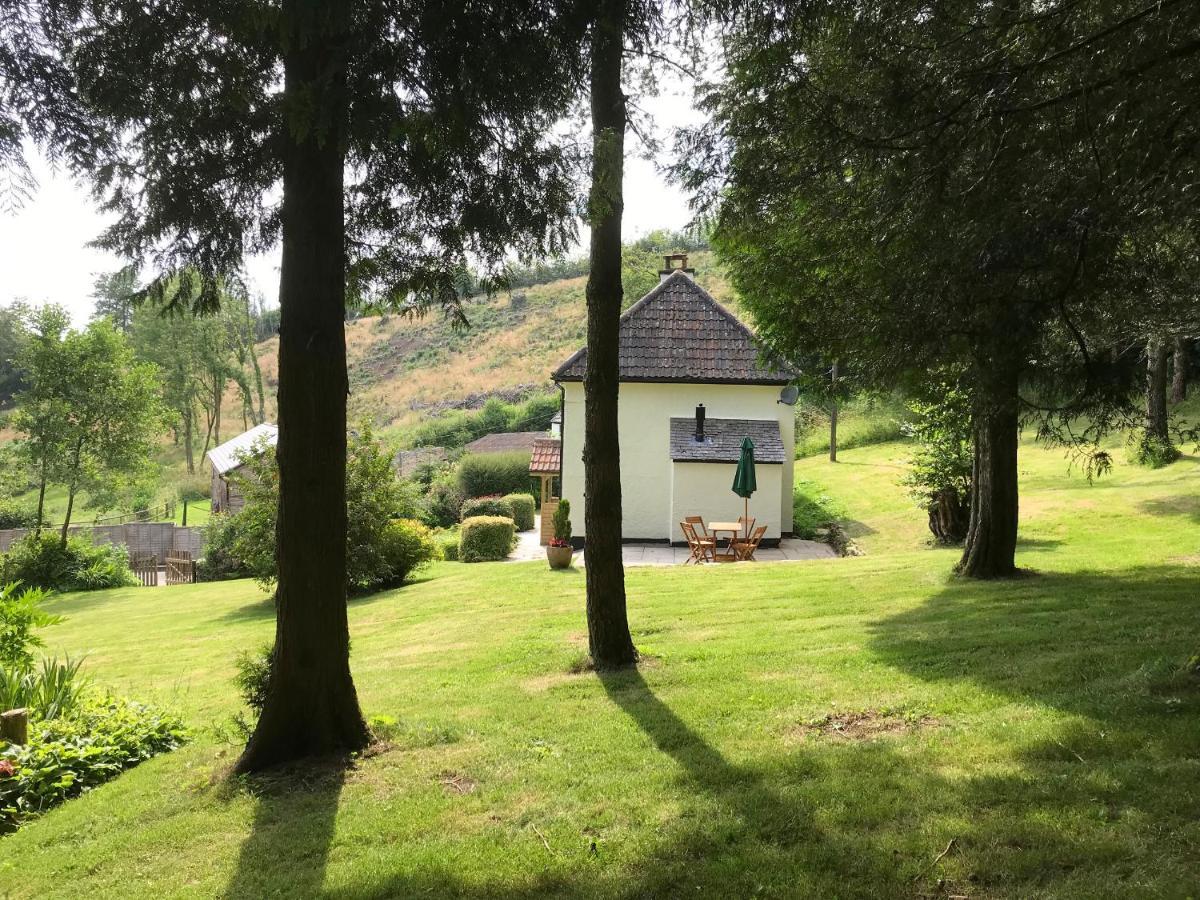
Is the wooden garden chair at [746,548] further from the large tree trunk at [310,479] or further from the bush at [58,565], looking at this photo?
the bush at [58,565]

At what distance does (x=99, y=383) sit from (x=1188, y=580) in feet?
Result: 97.9

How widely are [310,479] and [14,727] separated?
10.1 feet

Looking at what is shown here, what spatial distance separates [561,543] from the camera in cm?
1647

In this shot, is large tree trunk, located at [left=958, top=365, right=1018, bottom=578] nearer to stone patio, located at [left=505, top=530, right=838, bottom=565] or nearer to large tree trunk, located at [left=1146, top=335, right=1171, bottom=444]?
large tree trunk, located at [left=1146, top=335, right=1171, bottom=444]

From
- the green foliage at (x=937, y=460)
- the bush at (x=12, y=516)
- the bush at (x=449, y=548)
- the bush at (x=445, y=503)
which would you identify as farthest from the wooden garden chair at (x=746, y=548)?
the bush at (x=12, y=516)

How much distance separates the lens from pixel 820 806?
414 cm

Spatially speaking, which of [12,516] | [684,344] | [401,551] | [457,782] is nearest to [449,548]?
[401,551]

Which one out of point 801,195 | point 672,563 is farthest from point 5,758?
point 672,563

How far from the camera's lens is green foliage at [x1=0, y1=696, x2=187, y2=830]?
18.5ft

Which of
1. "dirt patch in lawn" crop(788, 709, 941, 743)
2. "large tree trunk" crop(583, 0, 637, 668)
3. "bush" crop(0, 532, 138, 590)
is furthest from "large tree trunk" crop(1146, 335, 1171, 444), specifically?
"bush" crop(0, 532, 138, 590)

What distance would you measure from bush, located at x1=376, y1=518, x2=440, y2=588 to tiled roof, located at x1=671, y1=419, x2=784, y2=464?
620cm

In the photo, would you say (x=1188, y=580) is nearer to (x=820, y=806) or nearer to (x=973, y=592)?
(x=973, y=592)

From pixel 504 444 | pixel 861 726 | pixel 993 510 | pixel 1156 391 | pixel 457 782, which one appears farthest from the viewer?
pixel 504 444

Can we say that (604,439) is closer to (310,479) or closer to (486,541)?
(310,479)
